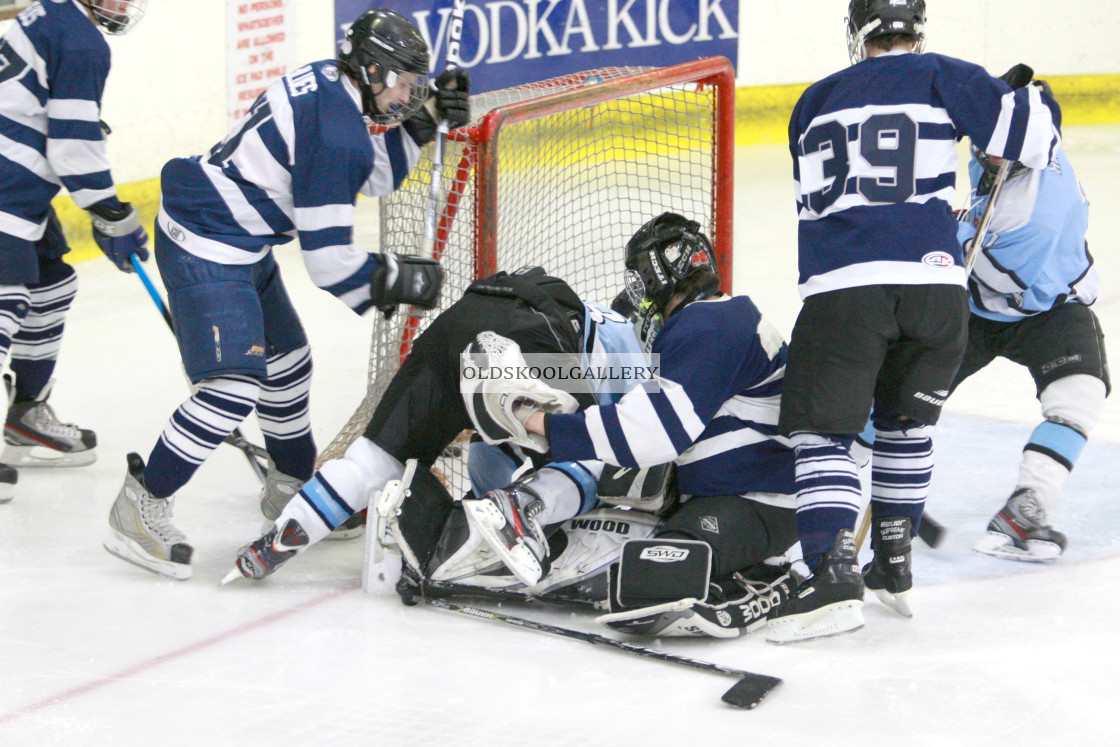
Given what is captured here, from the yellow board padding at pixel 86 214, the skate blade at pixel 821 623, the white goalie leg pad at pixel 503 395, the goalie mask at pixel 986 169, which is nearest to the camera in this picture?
the skate blade at pixel 821 623

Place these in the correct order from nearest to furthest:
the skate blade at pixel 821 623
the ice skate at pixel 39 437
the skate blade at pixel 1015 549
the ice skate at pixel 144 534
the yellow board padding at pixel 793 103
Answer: the skate blade at pixel 821 623 → the ice skate at pixel 144 534 → the skate blade at pixel 1015 549 → the ice skate at pixel 39 437 → the yellow board padding at pixel 793 103

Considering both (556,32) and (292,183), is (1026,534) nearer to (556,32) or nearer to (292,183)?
(292,183)

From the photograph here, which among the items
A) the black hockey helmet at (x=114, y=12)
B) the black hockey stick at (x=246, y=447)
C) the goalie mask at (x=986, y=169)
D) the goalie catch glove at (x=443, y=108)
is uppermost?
the black hockey helmet at (x=114, y=12)

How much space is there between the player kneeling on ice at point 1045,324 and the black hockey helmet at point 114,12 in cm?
178

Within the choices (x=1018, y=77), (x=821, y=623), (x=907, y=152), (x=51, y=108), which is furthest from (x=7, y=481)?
(x=1018, y=77)

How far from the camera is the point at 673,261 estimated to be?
2.38 meters

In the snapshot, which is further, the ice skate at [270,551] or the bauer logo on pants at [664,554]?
the ice skate at [270,551]

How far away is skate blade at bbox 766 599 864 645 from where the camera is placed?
2182mm

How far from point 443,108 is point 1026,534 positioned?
1.42 m

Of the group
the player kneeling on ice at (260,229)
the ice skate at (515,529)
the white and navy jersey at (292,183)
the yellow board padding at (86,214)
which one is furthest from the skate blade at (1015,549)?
the yellow board padding at (86,214)

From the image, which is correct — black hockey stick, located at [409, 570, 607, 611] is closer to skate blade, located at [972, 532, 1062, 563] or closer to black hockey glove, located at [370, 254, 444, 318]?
black hockey glove, located at [370, 254, 444, 318]

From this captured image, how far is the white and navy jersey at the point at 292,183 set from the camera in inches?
95.4

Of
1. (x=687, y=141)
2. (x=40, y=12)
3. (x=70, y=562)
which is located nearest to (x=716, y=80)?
(x=687, y=141)

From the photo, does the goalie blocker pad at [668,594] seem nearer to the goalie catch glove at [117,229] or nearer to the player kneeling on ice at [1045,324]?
the player kneeling on ice at [1045,324]
